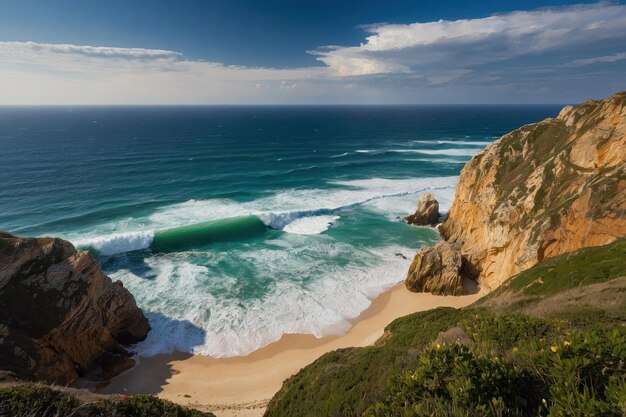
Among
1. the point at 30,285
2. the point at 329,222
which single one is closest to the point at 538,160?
the point at 329,222

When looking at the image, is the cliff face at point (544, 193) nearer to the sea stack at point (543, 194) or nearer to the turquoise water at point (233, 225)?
the sea stack at point (543, 194)

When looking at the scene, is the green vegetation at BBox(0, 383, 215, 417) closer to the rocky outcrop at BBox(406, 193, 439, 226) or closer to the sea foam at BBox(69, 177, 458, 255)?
the sea foam at BBox(69, 177, 458, 255)

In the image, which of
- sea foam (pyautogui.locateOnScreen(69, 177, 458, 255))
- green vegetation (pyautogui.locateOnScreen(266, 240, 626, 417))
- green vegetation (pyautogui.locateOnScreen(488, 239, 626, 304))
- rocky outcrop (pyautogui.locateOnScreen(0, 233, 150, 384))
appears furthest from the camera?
sea foam (pyautogui.locateOnScreen(69, 177, 458, 255))

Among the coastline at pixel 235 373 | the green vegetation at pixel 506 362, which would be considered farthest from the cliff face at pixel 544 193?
the coastline at pixel 235 373

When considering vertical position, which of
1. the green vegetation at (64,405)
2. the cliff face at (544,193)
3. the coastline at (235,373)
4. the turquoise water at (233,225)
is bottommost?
the coastline at (235,373)

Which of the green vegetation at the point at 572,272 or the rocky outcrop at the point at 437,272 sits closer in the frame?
the green vegetation at the point at 572,272

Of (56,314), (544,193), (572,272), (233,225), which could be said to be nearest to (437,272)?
(544,193)

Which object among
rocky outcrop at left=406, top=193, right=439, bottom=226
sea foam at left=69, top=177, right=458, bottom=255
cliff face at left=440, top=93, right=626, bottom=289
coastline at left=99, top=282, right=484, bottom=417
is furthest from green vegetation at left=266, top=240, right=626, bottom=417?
sea foam at left=69, top=177, right=458, bottom=255
